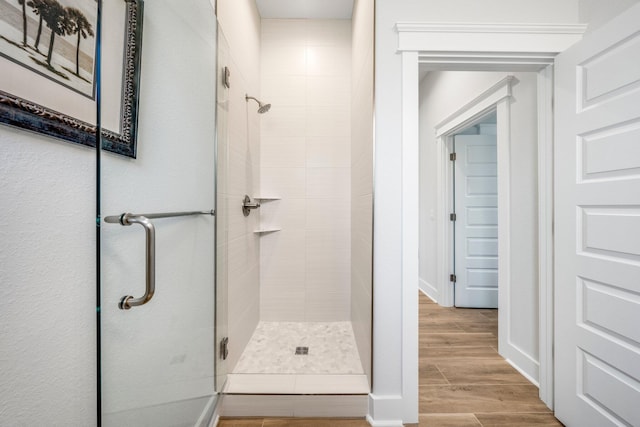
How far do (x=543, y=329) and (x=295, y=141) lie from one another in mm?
2256

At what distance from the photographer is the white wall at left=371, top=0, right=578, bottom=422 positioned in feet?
4.97

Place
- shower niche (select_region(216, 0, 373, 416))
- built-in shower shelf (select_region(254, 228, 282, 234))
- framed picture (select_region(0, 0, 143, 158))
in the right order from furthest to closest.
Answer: built-in shower shelf (select_region(254, 228, 282, 234)) → shower niche (select_region(216, 0, 373, 416)) → framed picture (select_region(0, 0, 143, 158))

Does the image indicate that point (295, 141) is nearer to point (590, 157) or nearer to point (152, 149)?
point (152, 149)

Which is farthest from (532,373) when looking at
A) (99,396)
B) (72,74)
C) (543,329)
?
(72,74)

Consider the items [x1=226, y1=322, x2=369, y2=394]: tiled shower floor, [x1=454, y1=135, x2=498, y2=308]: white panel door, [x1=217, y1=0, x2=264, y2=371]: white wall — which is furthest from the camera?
[x1=454, y1=135, x2=498, y2=308]: white panel door

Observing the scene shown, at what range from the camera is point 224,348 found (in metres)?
1.61

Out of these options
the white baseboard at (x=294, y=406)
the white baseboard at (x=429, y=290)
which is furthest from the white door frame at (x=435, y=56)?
the white baseboard at (x=429, y=290)

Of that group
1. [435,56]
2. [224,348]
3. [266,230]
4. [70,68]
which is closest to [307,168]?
[266,230]

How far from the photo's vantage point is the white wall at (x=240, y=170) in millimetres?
1748

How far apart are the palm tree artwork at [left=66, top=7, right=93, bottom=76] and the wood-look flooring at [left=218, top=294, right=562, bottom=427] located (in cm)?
170

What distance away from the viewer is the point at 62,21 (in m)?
0.66

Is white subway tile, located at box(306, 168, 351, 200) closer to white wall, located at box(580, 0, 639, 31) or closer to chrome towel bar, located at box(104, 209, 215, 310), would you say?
white wall, located at box(580, 0, 639, 31)

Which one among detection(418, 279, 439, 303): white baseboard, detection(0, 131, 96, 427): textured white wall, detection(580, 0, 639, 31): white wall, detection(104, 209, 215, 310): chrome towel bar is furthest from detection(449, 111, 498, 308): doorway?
detection(0, 131, 96, 427): textured white wall

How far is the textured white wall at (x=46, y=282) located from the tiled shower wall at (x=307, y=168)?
75.8 inches
